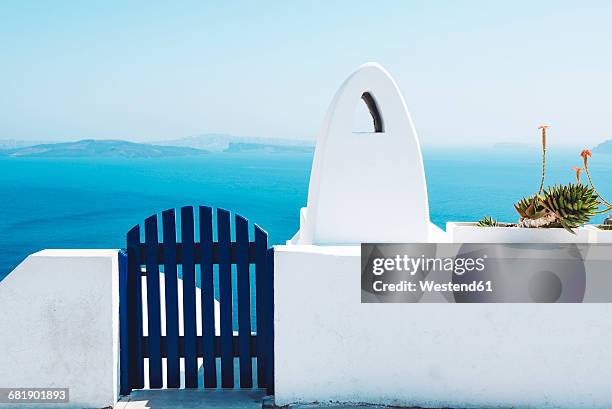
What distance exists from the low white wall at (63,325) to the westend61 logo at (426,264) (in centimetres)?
234

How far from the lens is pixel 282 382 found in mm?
5699

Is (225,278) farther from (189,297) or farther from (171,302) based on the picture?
(171,302)

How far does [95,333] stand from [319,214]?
10.5 ft

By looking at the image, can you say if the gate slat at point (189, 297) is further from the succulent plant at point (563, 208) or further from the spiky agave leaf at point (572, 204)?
the spiky agave leaf at point (572, 204)

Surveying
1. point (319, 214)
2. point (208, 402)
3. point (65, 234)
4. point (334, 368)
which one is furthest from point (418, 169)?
point (65, 234)

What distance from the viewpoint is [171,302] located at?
587 centimetres

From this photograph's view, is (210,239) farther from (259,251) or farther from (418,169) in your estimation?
(418,169)

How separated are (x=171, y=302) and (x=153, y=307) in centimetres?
17

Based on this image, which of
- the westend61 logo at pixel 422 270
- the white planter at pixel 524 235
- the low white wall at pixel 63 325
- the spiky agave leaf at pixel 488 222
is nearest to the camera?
the low white wall at pixel 63 325

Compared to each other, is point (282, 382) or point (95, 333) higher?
point (95, 333)

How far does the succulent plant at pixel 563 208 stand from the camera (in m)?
6.10

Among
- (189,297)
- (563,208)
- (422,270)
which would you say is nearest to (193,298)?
(189,297)

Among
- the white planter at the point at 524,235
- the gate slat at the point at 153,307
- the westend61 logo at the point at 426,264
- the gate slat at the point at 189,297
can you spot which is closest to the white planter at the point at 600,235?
the white planter at the point at 524,235

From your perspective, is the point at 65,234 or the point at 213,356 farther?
the point at 65,234
